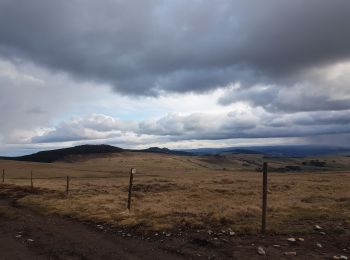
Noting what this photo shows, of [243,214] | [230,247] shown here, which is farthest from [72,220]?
[230,247]

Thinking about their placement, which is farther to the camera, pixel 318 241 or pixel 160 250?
pixel 318 241


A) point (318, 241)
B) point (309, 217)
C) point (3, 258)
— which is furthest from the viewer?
point (309, 217)

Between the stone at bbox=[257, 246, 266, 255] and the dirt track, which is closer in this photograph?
the stone at bbox=[257, 246, 266, 255]

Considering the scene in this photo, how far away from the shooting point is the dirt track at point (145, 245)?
14977 millimetres

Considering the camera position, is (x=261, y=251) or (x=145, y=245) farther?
(x=145, y=245)

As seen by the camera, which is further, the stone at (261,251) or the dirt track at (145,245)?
the dirt track at (145,245)

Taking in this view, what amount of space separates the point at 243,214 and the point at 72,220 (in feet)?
32.2

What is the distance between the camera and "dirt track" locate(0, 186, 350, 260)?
14977 mm

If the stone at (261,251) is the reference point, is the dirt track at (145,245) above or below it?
below

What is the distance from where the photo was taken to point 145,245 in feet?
55.0

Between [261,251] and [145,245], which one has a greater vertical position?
[261,251]

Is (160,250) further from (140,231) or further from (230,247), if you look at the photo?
(140,231)

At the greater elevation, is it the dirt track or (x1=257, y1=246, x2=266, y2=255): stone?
(x1=257, y1=246, x2=266, y2=255): stone

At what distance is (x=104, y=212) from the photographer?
86.2 ft
